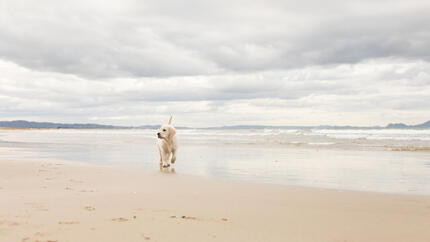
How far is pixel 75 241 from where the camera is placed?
320 cm

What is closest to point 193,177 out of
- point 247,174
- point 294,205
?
point 247,174

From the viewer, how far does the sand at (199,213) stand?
3.56 metres

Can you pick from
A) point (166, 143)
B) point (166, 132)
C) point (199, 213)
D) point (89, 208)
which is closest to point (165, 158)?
point (166, 143)

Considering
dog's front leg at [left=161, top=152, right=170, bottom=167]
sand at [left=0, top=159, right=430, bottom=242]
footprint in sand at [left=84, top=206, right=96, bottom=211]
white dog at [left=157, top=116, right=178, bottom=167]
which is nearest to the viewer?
sand at [left=0, top=159, right=430, bottom=242]

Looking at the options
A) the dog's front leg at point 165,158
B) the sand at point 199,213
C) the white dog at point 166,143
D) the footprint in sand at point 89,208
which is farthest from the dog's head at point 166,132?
the footprint in sand at point 89,208

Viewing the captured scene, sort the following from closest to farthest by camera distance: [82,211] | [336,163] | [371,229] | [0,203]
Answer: [371,229], [82,211], [0,203], [336,163]

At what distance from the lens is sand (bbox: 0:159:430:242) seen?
3.56 meters

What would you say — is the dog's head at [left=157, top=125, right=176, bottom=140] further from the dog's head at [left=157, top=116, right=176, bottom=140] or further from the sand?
the sand

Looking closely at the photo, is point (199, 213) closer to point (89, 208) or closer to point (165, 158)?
point (89, 208)

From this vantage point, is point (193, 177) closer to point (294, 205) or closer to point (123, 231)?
point (294, 205)

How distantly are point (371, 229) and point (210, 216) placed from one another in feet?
5.83

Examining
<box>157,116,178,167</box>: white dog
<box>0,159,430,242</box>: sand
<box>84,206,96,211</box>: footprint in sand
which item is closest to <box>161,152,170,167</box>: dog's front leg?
<box>157,116,178,167</box>: white dog

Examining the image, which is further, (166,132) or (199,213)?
(166,132)

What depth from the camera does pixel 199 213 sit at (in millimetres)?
4539
